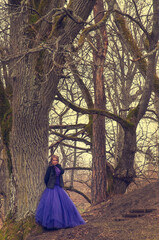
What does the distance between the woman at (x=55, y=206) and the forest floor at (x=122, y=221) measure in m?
0.24

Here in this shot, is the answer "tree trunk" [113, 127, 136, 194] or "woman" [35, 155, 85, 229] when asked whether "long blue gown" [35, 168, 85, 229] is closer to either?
"woman" [35, 155, 85, 229]

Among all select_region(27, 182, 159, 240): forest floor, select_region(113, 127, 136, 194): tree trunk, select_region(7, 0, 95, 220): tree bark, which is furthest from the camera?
select_region(113, 127, 136, 194): tree trunk

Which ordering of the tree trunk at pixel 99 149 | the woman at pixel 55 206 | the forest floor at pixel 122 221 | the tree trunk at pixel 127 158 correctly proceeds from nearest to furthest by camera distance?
the forest floor at pixel 122 221, the woman at pixel 55 206, the tree trunk at pixel 127 158, the tree trunk at pixel 99 149

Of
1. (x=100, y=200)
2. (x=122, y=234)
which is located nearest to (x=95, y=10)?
(x=100, y=200)

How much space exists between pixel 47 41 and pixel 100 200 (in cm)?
624

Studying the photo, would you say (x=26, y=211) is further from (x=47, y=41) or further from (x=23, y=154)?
(x=47, y=41)

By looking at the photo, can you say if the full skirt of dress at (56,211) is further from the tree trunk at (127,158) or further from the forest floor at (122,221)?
the tree trunk at (127,158)

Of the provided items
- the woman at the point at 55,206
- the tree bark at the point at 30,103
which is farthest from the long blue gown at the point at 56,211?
the tree bark at the point at 30,103

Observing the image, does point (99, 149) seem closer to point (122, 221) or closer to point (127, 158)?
point (127, 158)

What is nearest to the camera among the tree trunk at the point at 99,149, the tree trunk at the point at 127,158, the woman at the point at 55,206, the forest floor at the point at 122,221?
the forest floor at the point at 122,221

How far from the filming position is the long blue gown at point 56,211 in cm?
753

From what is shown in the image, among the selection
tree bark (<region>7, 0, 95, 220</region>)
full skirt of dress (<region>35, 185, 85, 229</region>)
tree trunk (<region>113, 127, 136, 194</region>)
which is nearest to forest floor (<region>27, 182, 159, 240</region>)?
full skirt of dress (<region>35, 185, 85, 229</region>)

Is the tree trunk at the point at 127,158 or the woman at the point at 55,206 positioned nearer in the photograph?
the woman at the point at 55,206

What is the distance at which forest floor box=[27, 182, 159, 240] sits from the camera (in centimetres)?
666
